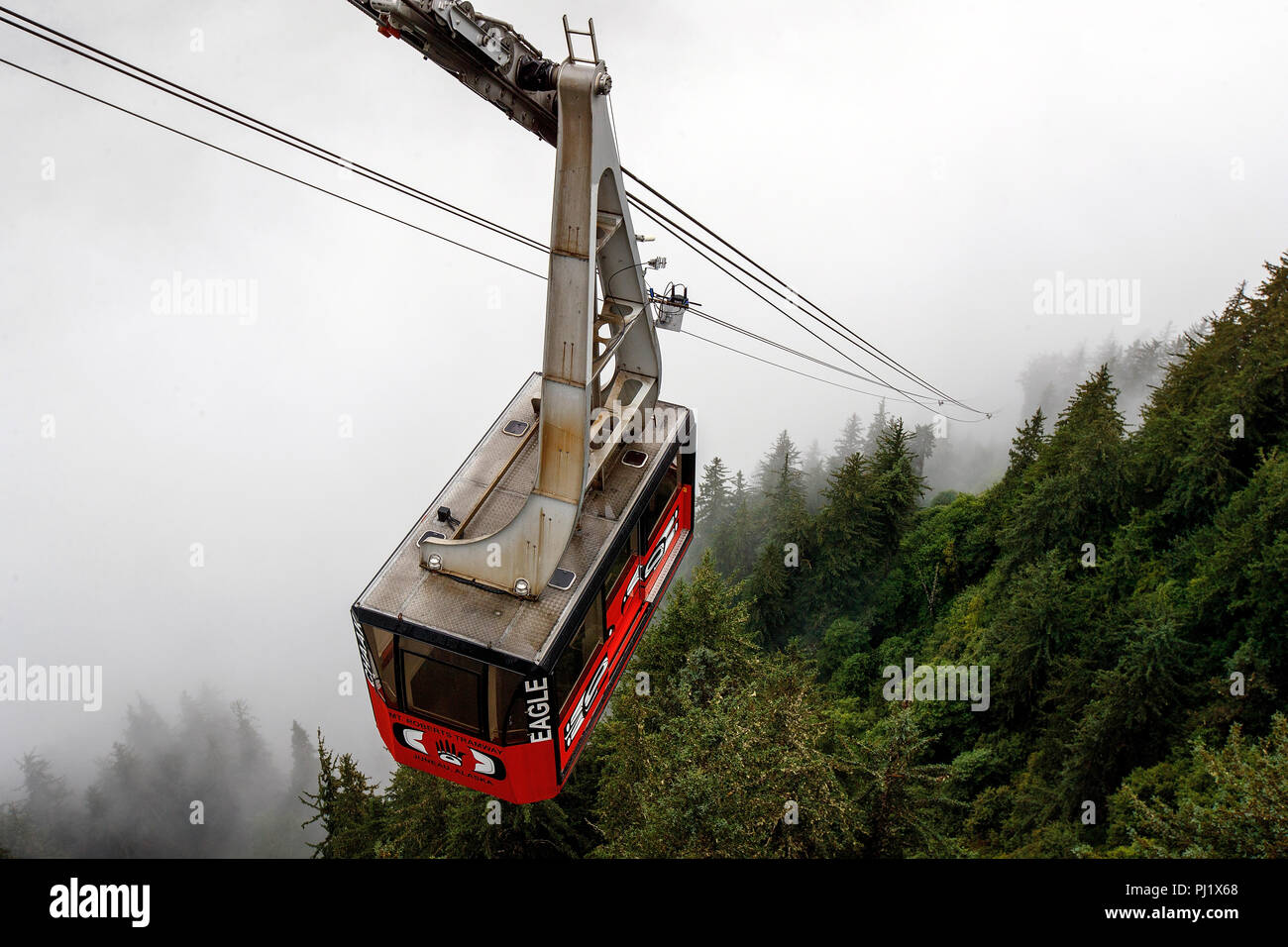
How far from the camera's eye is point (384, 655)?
1296 centimetres

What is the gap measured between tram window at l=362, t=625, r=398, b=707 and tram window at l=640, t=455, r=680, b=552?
14.2ft

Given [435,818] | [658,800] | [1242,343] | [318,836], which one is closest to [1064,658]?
[1242,343]

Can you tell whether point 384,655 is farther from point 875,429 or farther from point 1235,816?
point 875,429

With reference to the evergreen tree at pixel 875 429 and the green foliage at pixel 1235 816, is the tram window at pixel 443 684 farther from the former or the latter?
the evergreen tree at pixel 875 429

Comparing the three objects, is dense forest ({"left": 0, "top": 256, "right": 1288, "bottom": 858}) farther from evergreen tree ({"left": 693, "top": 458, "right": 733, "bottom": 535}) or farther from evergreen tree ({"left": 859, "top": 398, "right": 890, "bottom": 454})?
evergreen tree ({"left": 859, "top": 398, "right": 890, "bottom": 454})

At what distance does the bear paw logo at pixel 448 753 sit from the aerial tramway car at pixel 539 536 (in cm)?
2

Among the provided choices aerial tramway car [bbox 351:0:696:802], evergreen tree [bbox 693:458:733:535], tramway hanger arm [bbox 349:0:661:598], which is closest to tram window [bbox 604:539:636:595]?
aerial tramway car [bbox 351:0:696:802]

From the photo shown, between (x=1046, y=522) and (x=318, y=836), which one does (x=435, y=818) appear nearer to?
(x=1046, y=522)

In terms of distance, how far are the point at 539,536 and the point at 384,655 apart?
272cm

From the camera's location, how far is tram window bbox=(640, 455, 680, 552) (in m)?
15.1

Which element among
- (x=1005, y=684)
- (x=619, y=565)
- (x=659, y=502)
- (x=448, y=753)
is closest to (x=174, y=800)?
(x=1005, y=684)

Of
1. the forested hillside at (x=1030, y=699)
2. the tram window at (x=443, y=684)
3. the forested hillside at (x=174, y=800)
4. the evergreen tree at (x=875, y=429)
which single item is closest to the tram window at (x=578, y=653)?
the tram window at (x=443, y=684)

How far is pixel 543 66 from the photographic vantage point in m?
12.0
